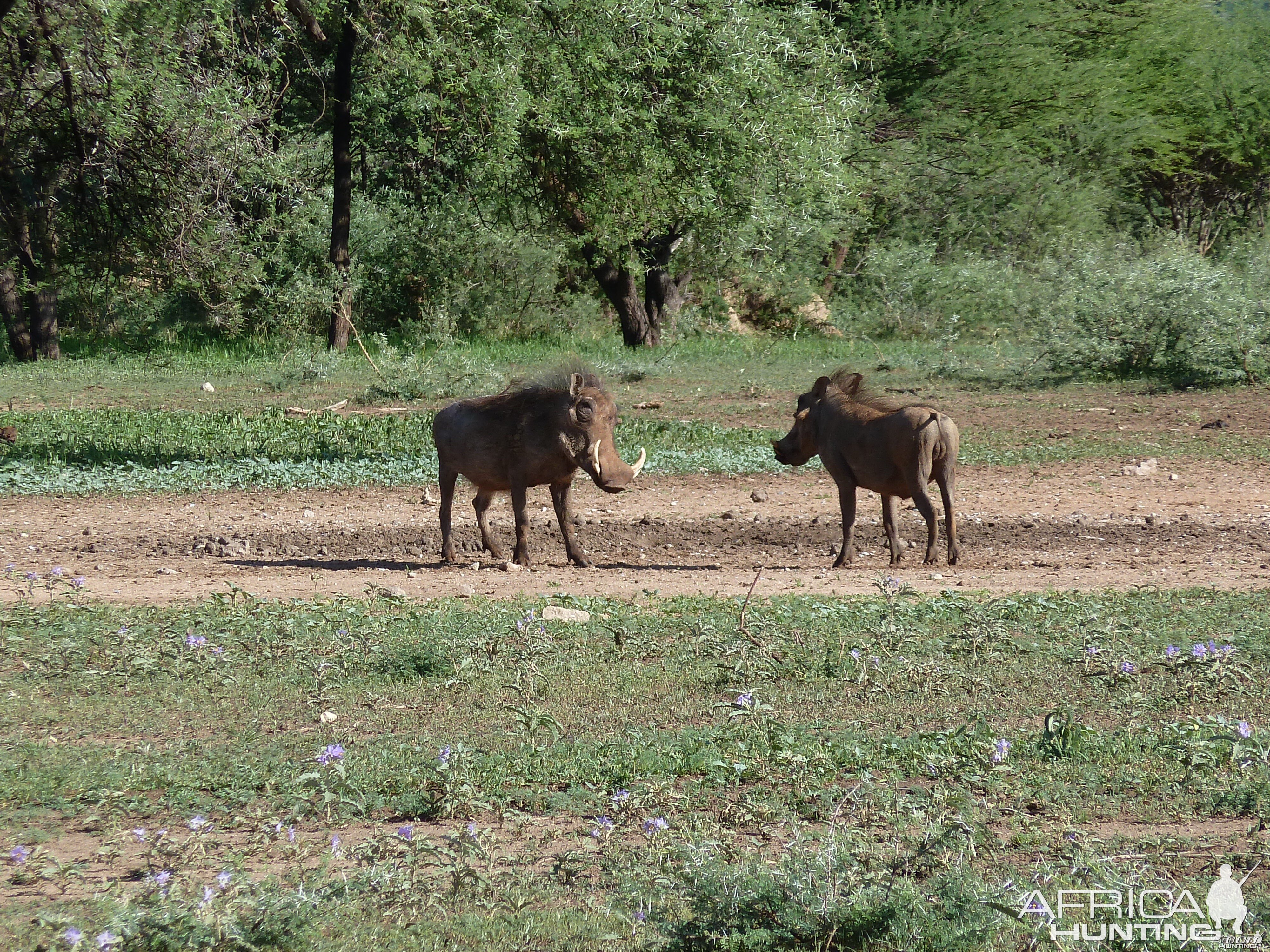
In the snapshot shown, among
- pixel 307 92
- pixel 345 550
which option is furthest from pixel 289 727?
pixel 307 92

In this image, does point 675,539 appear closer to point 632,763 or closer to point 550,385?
point 550,385

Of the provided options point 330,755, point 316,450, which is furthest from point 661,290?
point 330,755

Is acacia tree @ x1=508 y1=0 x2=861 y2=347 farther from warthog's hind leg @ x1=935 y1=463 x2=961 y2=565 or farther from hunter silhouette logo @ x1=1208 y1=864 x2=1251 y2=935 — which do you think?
hunter silhouette logo @ x1=1208 y1=864 x2=1251 y2=935

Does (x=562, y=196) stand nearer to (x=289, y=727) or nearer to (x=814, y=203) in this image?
(x=814, y=203)

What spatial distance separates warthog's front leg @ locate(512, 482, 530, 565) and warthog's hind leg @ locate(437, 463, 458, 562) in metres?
0.53

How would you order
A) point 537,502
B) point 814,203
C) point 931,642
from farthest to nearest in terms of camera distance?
1. point 814,203
2. point 537,502
3. point 931,642

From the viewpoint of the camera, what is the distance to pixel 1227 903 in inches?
140

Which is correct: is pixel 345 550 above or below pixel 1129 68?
below

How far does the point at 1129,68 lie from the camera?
30781mm

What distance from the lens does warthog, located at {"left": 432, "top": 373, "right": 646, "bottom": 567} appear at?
9.70m

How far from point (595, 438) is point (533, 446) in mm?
488

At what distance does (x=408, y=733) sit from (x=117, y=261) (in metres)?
9.45

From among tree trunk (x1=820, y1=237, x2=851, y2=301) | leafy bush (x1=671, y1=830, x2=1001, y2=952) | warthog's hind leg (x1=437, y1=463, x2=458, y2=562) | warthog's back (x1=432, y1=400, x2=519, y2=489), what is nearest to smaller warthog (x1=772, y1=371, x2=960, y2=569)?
warthog's back (x1=432, y1=400, x2=519, y2=489)

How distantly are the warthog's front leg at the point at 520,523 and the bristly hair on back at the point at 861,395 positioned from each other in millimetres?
2750
